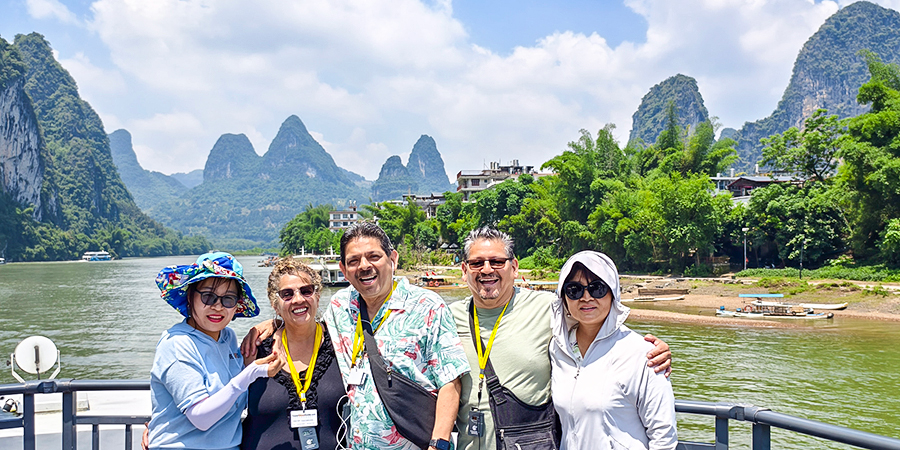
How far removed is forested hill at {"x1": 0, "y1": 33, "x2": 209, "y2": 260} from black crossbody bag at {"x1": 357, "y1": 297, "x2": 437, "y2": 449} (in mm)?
103300

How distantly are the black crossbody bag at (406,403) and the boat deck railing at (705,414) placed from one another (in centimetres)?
98

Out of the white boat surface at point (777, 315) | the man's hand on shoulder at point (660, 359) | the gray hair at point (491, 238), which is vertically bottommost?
the white boat surface at point (777, 315)

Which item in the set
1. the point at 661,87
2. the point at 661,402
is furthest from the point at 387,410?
the point at 661,87

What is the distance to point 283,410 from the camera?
2.29 meters

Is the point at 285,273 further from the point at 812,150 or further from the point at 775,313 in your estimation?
the point at 812,150

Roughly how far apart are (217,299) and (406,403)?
823mm


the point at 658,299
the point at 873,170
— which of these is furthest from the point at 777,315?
the point at 873,170

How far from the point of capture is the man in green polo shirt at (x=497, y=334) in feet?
7.24

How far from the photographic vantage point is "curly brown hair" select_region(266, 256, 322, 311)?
7.98 feet

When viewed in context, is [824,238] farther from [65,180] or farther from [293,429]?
[65,180]

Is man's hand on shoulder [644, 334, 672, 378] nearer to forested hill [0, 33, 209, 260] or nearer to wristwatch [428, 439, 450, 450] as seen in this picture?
wristwatch [428, 439, 450, 450]

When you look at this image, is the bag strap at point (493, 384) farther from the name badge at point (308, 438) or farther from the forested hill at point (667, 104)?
the forested hill at point (667, 104)

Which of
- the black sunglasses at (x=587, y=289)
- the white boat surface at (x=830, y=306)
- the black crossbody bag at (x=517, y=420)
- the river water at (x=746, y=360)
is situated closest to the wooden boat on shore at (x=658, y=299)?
the white boat surface at (x=830, y=306)

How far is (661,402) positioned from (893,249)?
97.2ft
